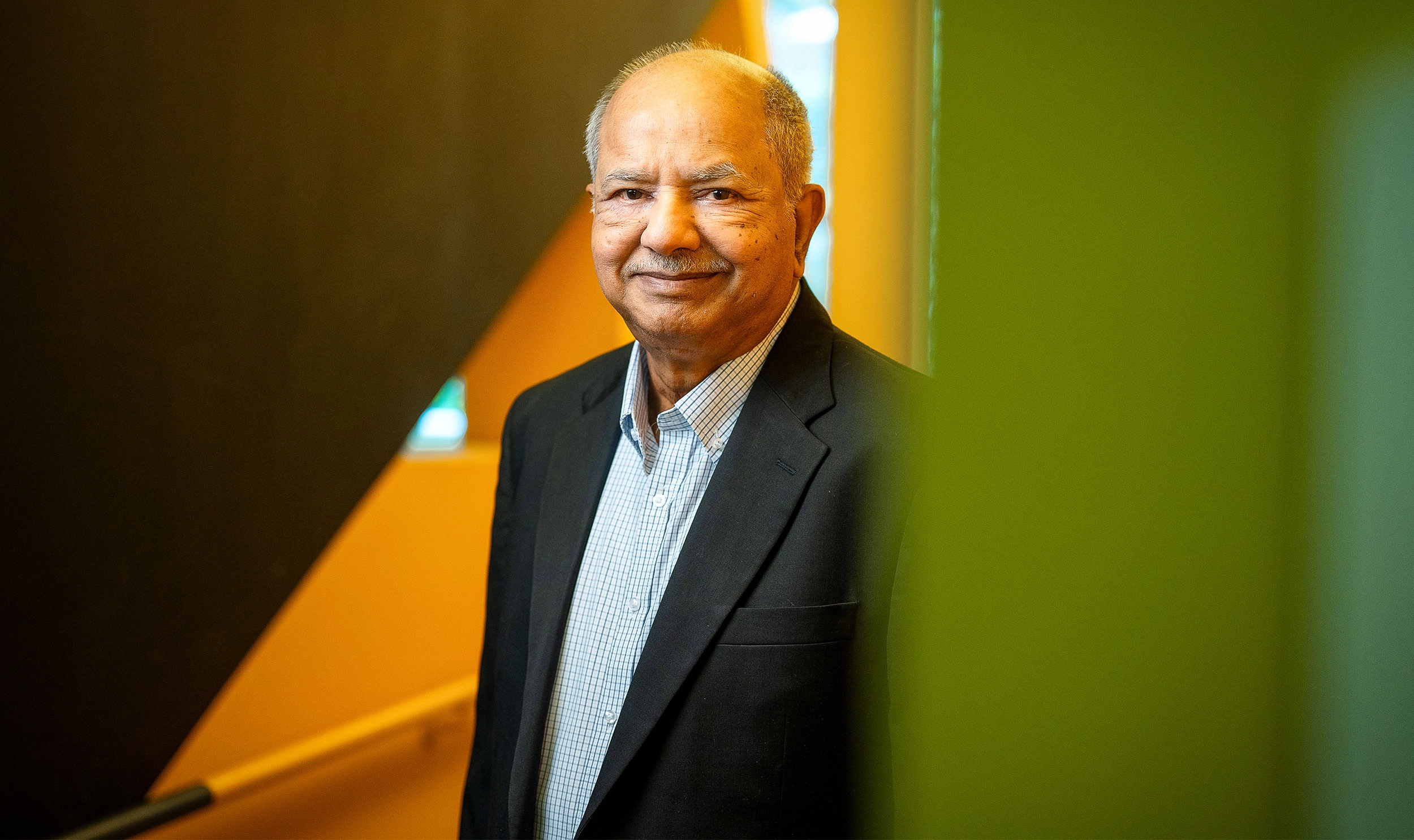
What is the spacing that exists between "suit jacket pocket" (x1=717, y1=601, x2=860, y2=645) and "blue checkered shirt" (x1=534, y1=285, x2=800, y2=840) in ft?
0.33

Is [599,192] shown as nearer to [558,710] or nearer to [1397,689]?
[558,710]

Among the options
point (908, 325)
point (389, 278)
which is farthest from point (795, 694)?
point (389, 278)

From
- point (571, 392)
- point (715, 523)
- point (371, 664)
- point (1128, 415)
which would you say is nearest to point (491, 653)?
point (571, 392)

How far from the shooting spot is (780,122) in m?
0.91

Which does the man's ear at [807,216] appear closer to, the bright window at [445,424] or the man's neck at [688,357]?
the man's neck at [688,357]

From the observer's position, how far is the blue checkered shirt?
938mm

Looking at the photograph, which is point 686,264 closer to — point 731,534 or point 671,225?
point 671,225

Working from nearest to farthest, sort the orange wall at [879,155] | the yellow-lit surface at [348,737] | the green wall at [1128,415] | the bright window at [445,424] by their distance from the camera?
1. the green wall at [1128,415]
2. the orange wall at [879,155]
3. the yellow-lit surface at [348,737]
4. the bright window at [445,424]

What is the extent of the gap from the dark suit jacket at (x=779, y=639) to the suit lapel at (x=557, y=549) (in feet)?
0.10

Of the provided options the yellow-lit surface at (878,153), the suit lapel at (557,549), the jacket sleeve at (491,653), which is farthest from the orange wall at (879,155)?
the jacket sleeve at (491,653)

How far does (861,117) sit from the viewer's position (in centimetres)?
48

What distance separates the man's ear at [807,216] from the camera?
0.97 meters

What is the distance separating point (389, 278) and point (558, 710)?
1164mm

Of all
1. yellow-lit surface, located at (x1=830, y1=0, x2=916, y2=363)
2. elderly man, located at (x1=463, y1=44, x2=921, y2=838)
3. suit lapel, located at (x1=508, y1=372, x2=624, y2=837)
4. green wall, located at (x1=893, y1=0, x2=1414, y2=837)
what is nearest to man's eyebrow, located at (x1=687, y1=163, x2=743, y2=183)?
elderly man, located at (x1=463, y1=44, x2=921, y2=838)
